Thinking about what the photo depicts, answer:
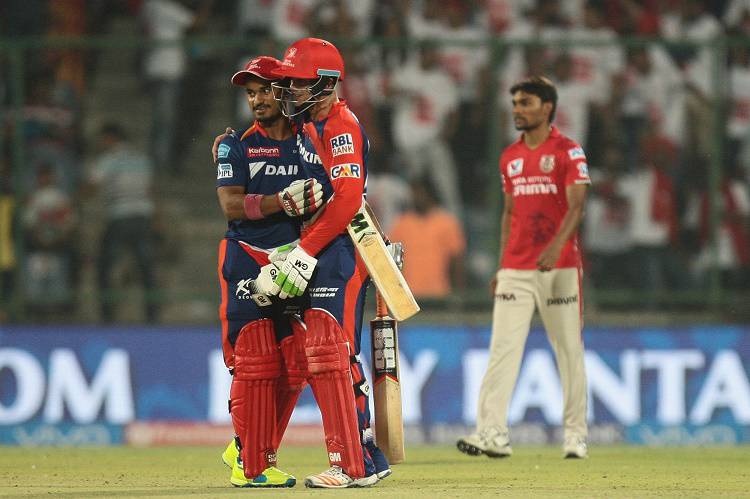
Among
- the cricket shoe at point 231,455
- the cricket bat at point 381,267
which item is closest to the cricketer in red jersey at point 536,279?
the cricket shoe at point 231,455

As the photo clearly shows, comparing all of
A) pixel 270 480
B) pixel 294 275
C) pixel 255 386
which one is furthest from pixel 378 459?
pixel 294 275

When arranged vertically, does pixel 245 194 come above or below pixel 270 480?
above

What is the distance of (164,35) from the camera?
14.7 m

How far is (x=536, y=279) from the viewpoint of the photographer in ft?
33.2

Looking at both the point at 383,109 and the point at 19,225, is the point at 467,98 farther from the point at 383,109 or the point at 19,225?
the point at 19,225

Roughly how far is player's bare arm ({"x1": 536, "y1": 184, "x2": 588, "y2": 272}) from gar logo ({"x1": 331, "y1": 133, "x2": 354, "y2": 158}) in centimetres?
279

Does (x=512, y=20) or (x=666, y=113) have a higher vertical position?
(x=512, y=20)

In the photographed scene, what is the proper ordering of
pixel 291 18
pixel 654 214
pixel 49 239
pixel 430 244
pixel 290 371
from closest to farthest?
pixel 290 371 → pixel 430 244 → pixel 49 239 → pixel 654 214 → pixel 291 18

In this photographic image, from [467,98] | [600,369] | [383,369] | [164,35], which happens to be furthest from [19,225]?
[383,369]

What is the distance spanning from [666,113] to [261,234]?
21.0 feet

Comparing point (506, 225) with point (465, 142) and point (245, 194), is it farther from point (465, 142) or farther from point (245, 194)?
point (245, 194)

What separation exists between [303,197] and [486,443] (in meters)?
3.17

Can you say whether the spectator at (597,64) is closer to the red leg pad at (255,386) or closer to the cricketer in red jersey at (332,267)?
the cricketer in red jersey at (332,267)

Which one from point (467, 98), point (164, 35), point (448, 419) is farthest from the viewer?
point (164, 35)
